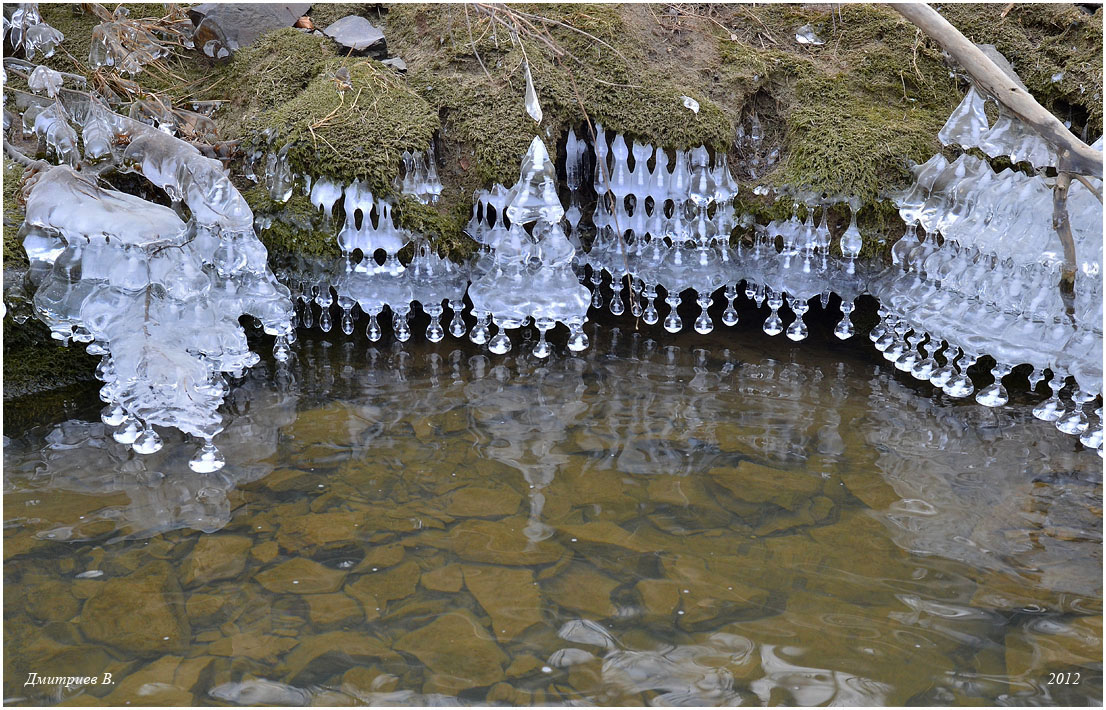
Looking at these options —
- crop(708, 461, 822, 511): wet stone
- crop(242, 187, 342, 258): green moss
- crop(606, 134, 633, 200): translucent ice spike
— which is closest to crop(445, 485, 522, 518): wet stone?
crop(708, 461, 822, 511): wet stone

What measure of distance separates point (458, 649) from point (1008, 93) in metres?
2.94

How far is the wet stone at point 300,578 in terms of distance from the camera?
111 inches

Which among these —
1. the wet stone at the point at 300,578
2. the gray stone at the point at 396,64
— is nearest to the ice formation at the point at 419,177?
the gray stone at the point at 396,64

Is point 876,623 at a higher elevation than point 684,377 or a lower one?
lower

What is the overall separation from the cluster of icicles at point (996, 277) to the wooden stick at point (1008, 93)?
0.09 meters

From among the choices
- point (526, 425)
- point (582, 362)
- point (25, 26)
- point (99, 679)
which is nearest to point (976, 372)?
point (582, 362)

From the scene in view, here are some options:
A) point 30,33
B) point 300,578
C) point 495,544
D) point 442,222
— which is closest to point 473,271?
point 442,222

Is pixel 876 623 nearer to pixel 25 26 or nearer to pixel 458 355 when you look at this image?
pixel 458 355

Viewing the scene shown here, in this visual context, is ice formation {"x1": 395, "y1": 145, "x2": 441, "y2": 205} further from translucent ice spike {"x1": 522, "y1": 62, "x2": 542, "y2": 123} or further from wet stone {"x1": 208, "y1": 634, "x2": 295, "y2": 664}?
wet stone {"x1": 208, "y1": 634, "x2": 295, "y2": 664}

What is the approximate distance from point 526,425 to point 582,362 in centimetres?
73

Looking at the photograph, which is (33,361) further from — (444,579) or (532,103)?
(532,103)

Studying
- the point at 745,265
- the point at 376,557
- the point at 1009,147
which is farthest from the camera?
the point at 745,265

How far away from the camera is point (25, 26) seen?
5.14 m

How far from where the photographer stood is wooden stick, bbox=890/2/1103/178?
335cm
